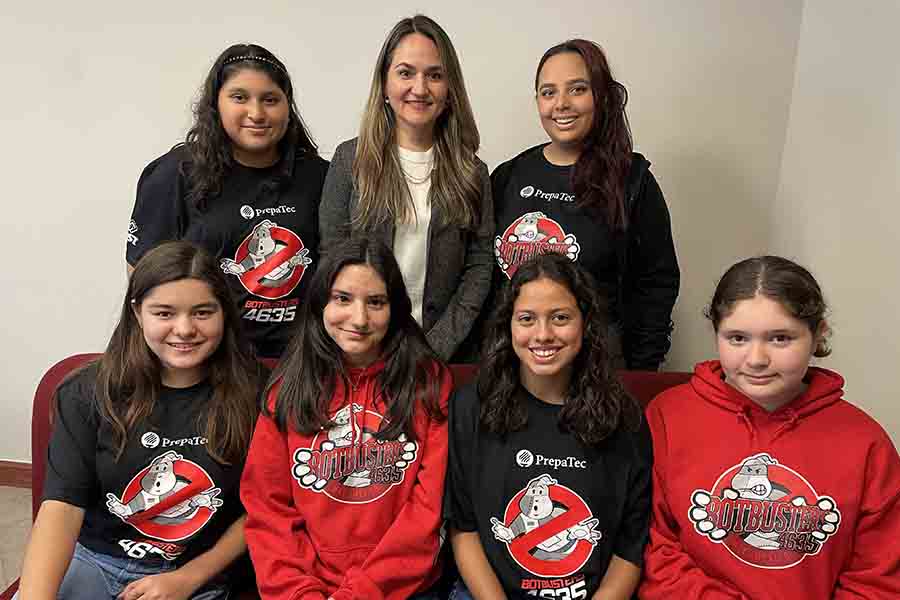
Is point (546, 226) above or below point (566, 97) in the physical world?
below

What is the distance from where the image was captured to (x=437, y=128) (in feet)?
6.77

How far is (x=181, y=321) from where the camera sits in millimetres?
1708

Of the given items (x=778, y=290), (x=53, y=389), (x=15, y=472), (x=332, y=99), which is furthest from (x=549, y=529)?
(x=15, y=472)

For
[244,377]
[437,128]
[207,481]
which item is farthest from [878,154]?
[207,481]

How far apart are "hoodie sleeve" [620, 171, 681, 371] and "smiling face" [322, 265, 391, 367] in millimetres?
715

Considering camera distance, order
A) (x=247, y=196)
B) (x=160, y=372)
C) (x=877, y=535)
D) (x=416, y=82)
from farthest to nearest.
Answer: (x=247, y=196) → (x=416, y=82) → (x=160, y=372) → (x=877, y=535)

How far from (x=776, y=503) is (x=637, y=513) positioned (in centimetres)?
28

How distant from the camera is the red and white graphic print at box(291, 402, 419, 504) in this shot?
5.64 feet

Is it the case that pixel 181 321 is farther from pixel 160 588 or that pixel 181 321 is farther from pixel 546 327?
pixel 546 327

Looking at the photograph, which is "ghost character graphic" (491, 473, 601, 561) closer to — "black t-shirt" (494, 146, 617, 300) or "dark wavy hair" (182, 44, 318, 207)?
"black t-shirt" (494, 146, 617, 300)

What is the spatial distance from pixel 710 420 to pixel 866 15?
1.24 meters

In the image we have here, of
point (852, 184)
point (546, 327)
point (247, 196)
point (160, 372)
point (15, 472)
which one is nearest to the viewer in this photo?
point (546, 327)

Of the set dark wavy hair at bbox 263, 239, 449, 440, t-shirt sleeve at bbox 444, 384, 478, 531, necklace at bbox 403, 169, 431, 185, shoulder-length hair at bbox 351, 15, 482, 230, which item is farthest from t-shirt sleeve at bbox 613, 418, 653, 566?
necklace at bbox 403, 169, 431, 185

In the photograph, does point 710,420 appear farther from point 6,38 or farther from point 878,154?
point 6,38
